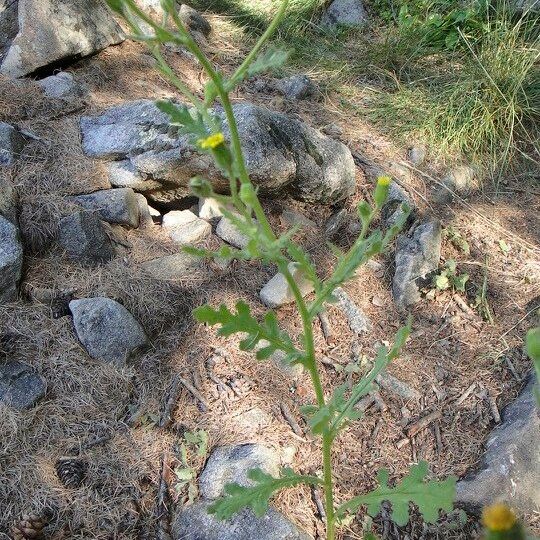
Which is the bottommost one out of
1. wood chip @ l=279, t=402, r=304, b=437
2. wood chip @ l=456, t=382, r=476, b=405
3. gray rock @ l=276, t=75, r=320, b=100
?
wood chip @ l=456, t=382, r=476, b=405

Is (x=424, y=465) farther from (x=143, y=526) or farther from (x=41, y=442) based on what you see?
(x=41, y=442)

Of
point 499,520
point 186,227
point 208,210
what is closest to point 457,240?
point 208,210

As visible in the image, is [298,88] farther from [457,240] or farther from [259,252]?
[259,252]

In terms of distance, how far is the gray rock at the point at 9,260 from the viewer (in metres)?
2.63

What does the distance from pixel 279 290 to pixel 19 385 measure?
4.21ft

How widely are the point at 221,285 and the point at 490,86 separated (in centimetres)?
270

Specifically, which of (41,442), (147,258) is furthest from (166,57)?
(41,442)

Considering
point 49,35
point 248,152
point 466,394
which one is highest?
point 49,35

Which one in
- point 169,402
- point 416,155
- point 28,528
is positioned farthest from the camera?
point 416,155

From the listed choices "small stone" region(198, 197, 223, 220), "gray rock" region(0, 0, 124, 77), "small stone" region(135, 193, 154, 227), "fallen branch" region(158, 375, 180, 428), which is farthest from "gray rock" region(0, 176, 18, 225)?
"gray rock" region(0, 0, 124, 77)

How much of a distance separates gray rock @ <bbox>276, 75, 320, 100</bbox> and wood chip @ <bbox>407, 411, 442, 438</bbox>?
2.78 meters

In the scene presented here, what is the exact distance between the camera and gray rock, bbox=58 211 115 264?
2.90 m

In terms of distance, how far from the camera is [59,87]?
3764 mm

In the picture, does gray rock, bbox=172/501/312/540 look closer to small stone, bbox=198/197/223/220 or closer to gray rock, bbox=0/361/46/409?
gray rock, bbox=0/361/46/409
